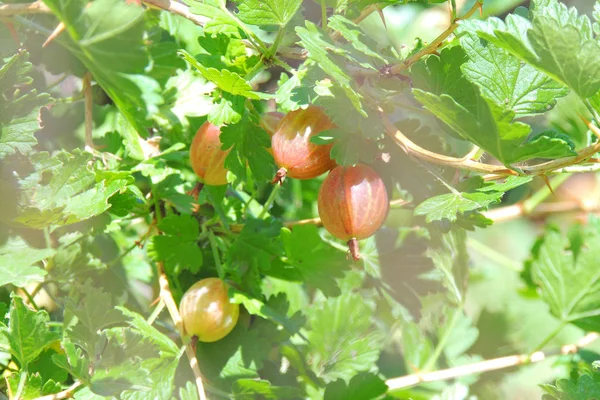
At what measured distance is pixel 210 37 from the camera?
640mm

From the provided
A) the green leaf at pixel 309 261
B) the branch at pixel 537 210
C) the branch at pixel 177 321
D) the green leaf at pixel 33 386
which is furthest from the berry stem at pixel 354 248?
the branch at pixel 537 210

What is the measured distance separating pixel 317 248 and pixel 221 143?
168 mm

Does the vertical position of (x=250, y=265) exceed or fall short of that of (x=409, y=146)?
it falls short

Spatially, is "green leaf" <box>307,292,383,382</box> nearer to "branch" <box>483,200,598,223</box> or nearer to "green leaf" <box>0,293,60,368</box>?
"green leaf" <box>0,293,60,368</box>

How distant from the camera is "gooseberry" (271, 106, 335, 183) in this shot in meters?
0.64

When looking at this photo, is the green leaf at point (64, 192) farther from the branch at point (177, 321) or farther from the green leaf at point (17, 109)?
the branch at point (177, 321)

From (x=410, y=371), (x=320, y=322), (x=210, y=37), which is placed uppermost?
(x=210, y=37)

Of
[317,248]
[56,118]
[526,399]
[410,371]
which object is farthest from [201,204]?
[526,399]

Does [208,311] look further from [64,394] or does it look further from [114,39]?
[114,39]

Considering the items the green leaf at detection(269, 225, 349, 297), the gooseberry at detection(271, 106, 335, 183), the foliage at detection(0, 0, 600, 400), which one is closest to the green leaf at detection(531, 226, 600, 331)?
the foliage at detection(0, 0, 600, 400)

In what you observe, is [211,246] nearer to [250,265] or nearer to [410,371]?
[250,265]

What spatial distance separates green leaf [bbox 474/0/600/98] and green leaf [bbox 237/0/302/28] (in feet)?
0.56

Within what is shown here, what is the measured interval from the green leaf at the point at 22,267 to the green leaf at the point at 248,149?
195mm

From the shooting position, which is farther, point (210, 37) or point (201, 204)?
point (201, 204)
